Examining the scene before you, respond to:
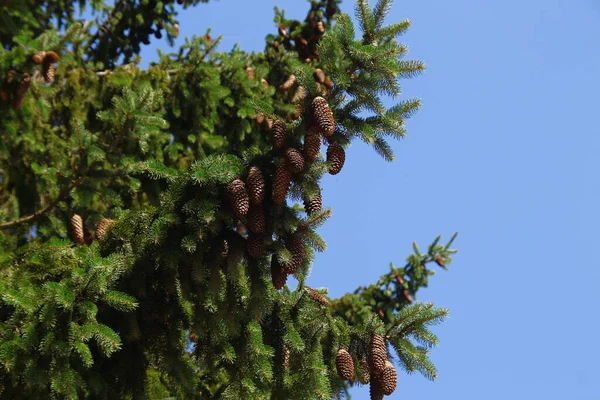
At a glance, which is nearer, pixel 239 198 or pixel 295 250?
pixel 239 198

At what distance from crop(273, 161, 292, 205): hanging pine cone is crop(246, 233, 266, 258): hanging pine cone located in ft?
0.67

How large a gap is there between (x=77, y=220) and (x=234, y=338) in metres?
2.20

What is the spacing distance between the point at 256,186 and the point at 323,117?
0.49 m

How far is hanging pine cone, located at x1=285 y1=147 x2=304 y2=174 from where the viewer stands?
3.89 m

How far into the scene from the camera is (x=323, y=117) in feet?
13.0

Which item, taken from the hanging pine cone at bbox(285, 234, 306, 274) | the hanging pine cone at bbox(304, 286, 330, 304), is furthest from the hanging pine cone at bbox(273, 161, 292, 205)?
the hanging pine cone at bbox(304, 286, 330, 304)

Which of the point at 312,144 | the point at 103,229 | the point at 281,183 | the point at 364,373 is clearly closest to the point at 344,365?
the point at 364,373

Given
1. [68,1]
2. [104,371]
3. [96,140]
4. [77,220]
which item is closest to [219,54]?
[96,140]

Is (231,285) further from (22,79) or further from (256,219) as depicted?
(22,79)

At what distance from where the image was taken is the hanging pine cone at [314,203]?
407 centimetres

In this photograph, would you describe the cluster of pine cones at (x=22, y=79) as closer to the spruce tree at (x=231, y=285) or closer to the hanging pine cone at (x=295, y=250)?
the spruce tree at (x=231, y=285)

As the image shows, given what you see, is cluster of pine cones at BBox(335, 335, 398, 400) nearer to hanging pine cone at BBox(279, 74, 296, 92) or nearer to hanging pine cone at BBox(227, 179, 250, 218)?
hanging pine cone at BBox(227, 179, 250, 218)

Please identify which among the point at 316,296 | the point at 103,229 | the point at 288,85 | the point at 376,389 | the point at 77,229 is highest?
the point at 288,85

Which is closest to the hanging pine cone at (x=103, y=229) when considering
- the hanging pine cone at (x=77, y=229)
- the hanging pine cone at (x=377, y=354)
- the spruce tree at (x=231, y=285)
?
the spruce tree at (x=231, y=285)
